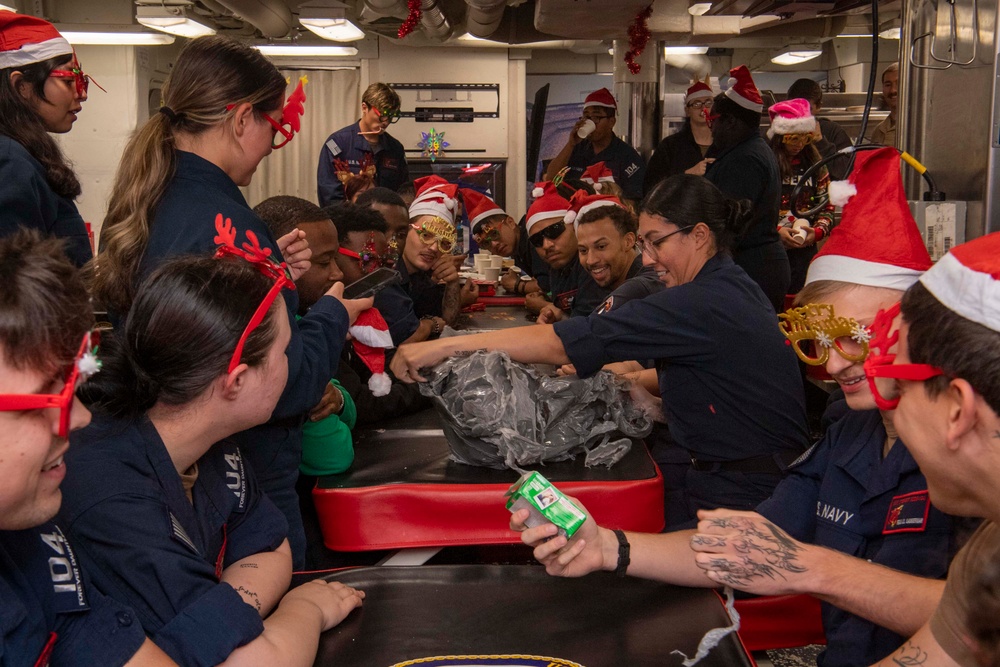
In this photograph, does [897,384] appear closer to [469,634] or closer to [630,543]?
[630,543]

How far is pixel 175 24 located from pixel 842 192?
7.57m

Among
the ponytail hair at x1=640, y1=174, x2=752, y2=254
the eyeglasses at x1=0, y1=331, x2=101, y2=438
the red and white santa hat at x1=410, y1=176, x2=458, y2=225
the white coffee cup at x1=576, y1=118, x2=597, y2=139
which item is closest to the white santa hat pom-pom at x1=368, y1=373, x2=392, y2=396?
the ponytail hair at x1=640, y1=174, x2=752, y2=254

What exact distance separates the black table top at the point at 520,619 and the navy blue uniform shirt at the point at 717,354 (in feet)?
3.33

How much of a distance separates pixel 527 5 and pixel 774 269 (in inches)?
221

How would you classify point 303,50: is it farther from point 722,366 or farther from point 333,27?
point 722,366

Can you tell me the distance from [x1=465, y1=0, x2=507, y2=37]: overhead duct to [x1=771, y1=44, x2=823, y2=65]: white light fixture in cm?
424

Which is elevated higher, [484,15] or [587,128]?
[484,15]

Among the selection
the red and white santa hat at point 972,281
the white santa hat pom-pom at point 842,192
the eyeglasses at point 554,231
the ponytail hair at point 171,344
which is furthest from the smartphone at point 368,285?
the eyeglasses at point 554,231

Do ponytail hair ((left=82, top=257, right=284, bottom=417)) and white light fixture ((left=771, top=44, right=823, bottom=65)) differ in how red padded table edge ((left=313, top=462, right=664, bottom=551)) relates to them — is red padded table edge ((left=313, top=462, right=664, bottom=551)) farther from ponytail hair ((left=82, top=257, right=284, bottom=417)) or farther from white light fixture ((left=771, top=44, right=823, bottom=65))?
white light fixture ((left=771, top=44, right=823, bottom=65))

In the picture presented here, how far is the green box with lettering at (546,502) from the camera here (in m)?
1.49

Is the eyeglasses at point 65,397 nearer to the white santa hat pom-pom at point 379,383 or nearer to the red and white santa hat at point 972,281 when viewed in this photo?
the red and white santa hat at point 972,281

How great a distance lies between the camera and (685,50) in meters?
10.7

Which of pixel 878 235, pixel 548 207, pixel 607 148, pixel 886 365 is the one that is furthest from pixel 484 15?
pixel 886 365

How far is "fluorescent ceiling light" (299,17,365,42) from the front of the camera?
8078 millimetres
